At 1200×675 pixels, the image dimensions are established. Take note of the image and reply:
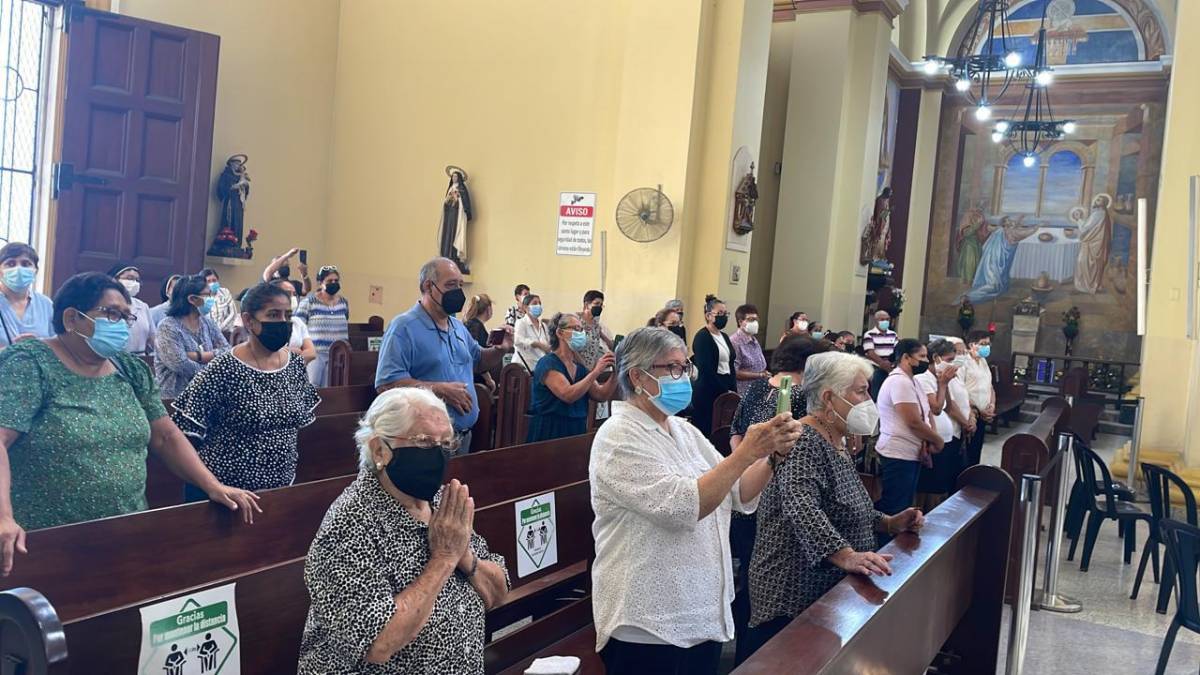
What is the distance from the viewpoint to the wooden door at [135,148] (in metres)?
9.95

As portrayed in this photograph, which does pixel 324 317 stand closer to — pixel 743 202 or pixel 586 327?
pixel 586 327

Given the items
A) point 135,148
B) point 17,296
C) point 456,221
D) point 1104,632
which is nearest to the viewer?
point 1104,632

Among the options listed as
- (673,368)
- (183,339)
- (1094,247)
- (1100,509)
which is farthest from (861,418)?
(1094,247)

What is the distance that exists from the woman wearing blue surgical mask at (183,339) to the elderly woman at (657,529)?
3.06m

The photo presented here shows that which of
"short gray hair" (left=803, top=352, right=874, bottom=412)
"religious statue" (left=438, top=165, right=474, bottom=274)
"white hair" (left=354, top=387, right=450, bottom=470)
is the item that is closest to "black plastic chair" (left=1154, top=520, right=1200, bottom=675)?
"short gray hair" (left=803, top=352, right=874, bottom=412)

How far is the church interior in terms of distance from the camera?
2.62 m

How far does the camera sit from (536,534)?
3770 mm

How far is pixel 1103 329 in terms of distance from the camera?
19.2 metres

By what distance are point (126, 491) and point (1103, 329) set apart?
65.3 feet

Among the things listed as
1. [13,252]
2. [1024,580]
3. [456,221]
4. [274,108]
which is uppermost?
[274,108]

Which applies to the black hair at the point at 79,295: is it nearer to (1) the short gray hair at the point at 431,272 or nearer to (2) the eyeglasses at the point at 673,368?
(1) the short gray hair at the point at 431,272

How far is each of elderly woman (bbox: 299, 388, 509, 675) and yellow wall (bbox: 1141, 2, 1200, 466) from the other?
9.27 m

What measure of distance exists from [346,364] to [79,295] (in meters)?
4.58

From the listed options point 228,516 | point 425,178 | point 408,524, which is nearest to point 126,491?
point 228,516
